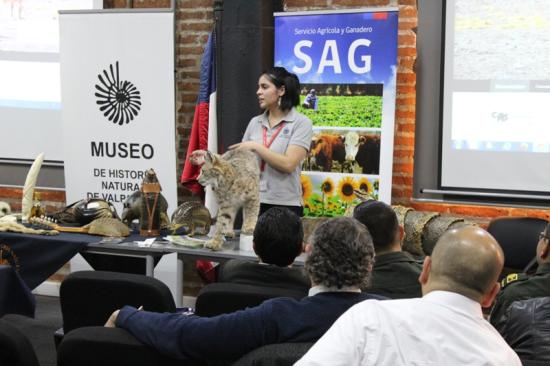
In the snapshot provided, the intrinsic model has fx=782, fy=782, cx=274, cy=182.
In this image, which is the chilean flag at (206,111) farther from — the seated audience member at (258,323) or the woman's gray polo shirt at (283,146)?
the seated audience member at (258,323)

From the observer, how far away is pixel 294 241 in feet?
8.96

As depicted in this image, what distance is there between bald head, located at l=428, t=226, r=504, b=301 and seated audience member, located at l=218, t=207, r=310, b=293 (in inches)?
40.7

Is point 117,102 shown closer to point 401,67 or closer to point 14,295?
point 14,295

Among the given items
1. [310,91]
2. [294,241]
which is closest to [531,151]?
[310,91]

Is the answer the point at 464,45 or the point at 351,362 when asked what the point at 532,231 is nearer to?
the point at 464,45

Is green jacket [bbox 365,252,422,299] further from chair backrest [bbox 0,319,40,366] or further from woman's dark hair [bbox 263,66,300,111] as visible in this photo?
woman's dark hair [bbox 263,66,300,111]

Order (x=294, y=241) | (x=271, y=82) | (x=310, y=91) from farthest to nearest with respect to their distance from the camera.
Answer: (x=310, y=91)
(x=271, y=82)
(x=294, y=241)

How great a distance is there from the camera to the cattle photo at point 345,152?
4672mm

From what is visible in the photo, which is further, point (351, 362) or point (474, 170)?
point (474, 170)

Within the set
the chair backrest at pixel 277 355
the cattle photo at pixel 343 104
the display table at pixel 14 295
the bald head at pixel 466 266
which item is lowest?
the display table at pixel 14 295

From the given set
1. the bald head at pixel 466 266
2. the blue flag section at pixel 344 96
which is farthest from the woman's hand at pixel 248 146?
the bald head at pixel 466 266

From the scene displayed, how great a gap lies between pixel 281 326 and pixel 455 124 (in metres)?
3.11

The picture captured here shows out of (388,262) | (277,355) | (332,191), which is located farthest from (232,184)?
(277,355)

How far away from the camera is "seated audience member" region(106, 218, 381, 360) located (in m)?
1.88
